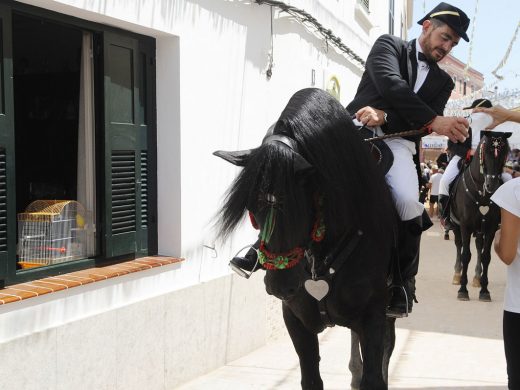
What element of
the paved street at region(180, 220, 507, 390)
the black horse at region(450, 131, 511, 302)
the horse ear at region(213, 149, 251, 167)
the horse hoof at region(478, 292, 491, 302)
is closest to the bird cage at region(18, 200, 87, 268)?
the paved street at region(180, 220, 507, 390)

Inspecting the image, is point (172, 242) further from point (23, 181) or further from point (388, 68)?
point (388, 68)

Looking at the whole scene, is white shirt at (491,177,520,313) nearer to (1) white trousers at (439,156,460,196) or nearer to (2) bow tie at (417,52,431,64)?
(2) bow tie at (417,52,431,64)

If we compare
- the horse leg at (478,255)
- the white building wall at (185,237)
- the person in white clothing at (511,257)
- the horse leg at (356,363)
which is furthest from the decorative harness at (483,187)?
the person in white clothing at (511,257)

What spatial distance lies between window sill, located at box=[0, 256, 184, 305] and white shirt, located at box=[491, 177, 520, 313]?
8.07 feet

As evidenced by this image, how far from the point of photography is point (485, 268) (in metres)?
9.41

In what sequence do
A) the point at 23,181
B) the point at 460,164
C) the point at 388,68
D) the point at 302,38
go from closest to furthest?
the point at 388,68 → the point at 23,181 → the point at 302,38 → the point at 460,164

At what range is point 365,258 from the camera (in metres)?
3.30

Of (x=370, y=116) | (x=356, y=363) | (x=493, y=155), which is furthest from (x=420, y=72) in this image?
(x=493, y=155)

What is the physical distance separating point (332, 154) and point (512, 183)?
111 cm

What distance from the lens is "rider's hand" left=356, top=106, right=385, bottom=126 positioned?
3.62 meters

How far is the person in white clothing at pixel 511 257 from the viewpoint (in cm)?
343

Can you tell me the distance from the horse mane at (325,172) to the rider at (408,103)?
347 millimetres

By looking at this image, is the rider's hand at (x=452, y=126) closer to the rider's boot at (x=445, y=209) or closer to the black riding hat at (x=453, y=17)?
the black riding hat at (x=453, y=17)

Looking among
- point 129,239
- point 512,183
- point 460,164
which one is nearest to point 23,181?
point 129,239
